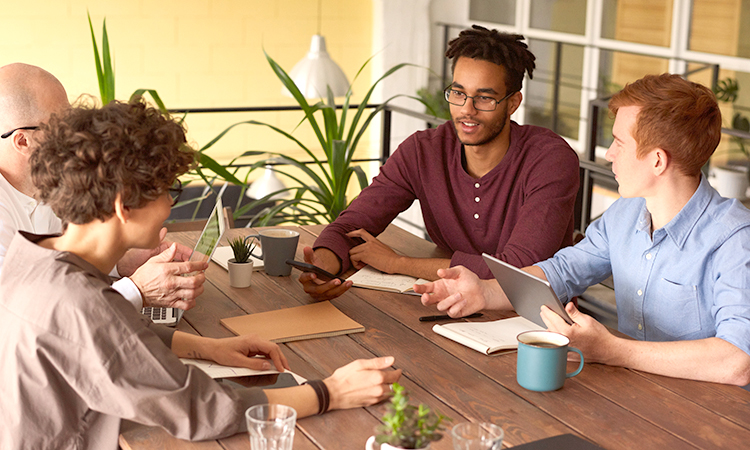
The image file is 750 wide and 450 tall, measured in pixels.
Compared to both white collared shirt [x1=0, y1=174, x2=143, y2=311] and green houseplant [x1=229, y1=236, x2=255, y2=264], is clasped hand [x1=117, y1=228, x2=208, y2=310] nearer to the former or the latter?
white collared shirt [x1=0, y1=174, x2=143, y2=311]

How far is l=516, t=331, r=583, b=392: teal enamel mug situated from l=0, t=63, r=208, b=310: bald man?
2.35ft

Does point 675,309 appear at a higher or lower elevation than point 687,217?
lower

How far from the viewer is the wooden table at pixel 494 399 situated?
1183 mm

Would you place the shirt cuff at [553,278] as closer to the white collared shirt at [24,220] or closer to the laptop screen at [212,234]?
the laptop screen at [212,234]

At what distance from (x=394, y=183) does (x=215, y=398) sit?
1.36m

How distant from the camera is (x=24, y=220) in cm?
188

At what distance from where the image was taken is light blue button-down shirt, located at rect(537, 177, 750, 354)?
150 cm

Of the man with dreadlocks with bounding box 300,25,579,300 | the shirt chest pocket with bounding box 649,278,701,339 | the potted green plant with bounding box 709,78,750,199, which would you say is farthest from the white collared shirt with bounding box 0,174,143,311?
the potted green plant with bounding box 709,78,750,199

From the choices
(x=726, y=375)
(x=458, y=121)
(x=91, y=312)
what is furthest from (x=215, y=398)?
(x=458, y=121)

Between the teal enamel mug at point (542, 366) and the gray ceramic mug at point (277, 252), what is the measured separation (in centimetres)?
79

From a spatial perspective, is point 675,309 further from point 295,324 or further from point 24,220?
point 24,220

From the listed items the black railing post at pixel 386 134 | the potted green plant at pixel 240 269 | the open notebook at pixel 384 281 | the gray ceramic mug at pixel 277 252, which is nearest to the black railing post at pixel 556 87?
the black railing post at pixel 386 134

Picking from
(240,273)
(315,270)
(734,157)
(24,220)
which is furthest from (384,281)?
(734,157)

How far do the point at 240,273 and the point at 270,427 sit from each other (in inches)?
34.6
